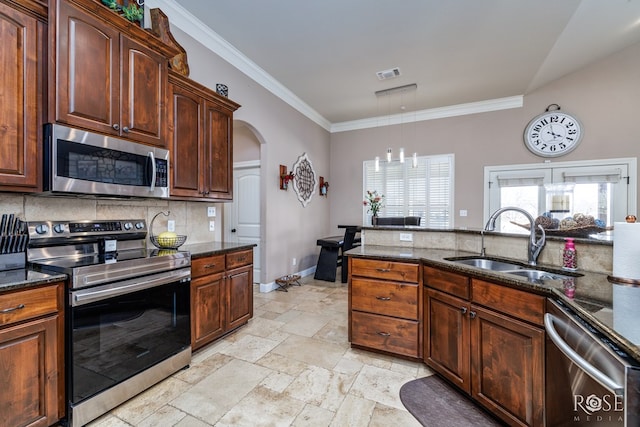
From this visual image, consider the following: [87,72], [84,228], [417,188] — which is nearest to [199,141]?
[87,72]

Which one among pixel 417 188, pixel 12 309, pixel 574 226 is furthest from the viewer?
pixel 417 188

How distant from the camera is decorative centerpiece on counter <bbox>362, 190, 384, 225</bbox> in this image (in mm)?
5090

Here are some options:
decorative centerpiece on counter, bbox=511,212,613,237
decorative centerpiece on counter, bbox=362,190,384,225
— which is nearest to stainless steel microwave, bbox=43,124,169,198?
decorative centerpiece on counter, bbox=511,212,613,237

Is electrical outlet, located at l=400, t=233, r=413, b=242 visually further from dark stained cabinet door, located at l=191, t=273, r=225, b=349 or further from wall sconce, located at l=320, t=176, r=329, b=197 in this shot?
wall sconce, located at l=320, t=176, r=329, b=197

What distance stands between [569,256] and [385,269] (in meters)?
1.19

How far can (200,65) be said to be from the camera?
10.1 feet

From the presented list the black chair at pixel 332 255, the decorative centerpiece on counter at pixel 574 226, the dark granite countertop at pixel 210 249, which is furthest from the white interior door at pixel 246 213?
the decorative centerpiece on counter at pixel 574 226

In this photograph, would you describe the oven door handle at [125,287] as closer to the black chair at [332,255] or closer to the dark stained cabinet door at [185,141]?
the dark stained cabinet door at [185,141]

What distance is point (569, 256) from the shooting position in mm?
1774

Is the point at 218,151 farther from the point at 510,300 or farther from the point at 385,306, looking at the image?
the point at 510,300

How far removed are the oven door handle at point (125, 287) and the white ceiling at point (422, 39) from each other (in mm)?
2432

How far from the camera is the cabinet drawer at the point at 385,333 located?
90.7 inches

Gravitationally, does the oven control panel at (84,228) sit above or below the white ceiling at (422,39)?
below

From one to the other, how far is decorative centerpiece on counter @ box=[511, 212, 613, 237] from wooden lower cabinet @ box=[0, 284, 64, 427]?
10.0 ft
